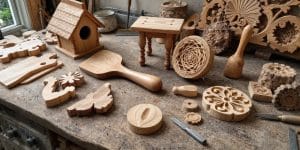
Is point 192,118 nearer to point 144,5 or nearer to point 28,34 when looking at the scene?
point 144,5

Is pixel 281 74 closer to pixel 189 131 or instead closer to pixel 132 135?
pixel 189 131

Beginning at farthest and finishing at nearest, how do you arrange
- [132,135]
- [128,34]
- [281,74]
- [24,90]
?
[128,34]
[24,90]
[281,74]
[132,135]

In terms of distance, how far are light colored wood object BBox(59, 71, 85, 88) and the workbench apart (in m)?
0.02

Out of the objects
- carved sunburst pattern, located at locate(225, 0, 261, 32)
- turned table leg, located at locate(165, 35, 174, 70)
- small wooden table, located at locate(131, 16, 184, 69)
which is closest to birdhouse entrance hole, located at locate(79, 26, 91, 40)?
small wooden table, located at locate(131, 16, 184, 69)

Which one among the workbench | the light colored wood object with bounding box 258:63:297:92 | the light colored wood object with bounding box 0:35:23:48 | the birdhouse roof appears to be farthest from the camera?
the light colored wood object with bounding box 0:35:23:48

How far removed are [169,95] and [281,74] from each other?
35 centimetres

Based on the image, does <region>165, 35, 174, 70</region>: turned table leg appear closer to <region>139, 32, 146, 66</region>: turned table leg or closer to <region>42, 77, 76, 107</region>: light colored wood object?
<region>139, 32, 146, 66</region>: turned table leg

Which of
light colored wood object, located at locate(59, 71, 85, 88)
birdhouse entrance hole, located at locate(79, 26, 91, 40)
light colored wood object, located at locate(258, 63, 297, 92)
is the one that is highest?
birdhouse entrance hole, located at locate(79, 26, 91, 40)

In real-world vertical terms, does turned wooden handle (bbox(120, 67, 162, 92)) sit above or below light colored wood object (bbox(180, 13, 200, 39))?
below

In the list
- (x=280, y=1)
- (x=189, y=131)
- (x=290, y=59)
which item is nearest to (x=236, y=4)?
(x=280, y=1)

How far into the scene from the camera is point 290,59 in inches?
40.2

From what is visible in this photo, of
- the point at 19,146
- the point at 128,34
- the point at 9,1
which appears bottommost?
the point at 19,146

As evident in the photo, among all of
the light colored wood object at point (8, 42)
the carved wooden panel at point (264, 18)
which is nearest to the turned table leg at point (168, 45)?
the carved wooden panel at point (264, 18)

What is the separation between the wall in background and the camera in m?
1.16
